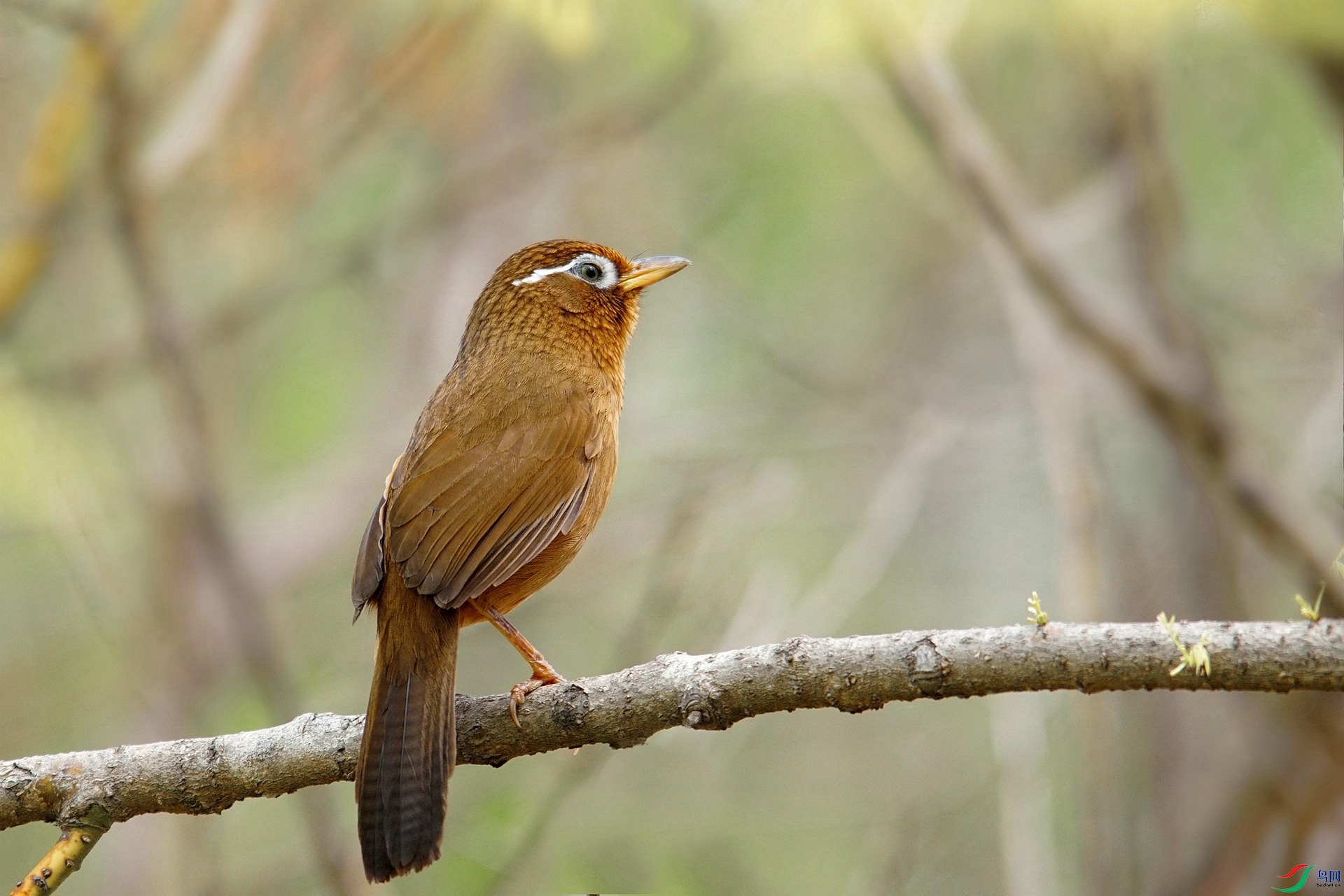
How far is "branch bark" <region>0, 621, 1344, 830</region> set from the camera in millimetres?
2764

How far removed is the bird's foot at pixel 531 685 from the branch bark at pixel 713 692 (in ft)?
0.11

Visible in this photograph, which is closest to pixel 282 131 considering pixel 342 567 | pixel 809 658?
pixel 342 567

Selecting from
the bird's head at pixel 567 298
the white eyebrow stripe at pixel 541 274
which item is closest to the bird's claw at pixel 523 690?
the bird's head at pixel 567 298

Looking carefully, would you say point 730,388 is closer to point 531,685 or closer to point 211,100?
point 211,100

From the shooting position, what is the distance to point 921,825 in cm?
691

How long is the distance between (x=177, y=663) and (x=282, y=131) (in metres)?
2.93

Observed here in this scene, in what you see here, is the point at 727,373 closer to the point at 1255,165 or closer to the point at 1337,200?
the point at 1255,165

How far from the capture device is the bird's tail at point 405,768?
11.3ft

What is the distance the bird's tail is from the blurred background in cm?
122

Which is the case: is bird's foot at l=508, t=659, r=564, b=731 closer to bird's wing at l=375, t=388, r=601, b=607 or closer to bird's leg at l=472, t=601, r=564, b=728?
bird's leg at l=472, t=601, r=564, b=728

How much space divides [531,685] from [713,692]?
0.72 metres

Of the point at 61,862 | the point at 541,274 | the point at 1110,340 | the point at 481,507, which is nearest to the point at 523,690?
the point at 481,507

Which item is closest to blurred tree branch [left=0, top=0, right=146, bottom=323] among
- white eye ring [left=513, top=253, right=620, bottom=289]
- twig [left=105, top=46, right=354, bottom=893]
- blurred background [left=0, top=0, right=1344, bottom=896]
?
blurred background [left=0, top=0, right=1344, bottom=896]

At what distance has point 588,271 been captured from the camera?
5191mm
